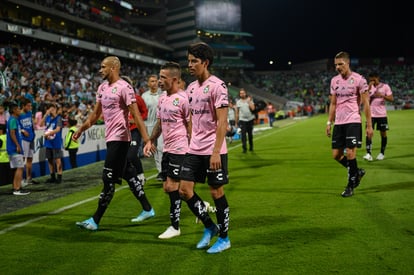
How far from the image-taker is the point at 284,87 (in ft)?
242

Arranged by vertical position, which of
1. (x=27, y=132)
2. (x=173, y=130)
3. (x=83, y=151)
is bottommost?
(x=83, y=151)

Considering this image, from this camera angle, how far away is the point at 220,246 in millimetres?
4539

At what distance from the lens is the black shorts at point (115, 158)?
562 centimetres

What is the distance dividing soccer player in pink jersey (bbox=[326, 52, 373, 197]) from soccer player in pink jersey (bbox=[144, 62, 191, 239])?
3.28 m

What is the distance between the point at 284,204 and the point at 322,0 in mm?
105719

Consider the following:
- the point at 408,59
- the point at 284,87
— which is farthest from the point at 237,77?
the point at 408,59

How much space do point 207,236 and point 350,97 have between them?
4.14 metres

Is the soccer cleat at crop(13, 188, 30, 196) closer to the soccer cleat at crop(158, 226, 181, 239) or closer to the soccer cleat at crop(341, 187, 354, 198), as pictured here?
the soccer cleat at crop(158, 226, 181, 239)

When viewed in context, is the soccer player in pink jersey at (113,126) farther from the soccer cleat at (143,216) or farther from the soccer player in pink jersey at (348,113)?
the soccer player in pink jersey at (348,113)

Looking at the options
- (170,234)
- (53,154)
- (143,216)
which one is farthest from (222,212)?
(53,154)

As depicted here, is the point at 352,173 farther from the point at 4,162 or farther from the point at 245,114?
the point at 245,114

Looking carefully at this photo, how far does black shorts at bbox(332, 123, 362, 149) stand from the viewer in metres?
7.18

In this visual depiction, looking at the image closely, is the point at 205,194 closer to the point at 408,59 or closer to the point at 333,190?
the point at 333,190

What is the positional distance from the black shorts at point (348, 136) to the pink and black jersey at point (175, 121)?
3.33 meters
